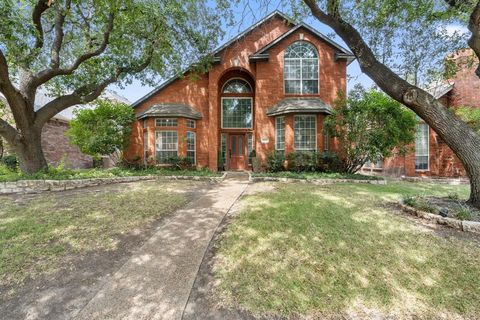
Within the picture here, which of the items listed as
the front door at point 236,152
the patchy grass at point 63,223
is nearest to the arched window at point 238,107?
Answer: the front door at point 236,152

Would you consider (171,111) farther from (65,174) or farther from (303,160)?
(303,160)

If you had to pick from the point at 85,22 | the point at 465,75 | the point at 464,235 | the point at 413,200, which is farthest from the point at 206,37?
the point at 465,75

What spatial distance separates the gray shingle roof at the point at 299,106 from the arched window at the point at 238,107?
2.15 metres

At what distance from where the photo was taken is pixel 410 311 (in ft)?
8.31

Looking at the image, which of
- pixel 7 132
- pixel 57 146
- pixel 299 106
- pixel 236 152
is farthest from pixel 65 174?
pixel 299 106

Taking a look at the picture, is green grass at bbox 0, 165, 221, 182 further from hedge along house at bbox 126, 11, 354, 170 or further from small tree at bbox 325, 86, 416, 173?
small tree at bbox 325, 86, 416, 173

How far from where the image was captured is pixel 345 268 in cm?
324

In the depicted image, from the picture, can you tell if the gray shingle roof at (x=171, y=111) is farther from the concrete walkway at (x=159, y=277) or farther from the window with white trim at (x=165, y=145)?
the concrete walkway at (x=159, y=277)

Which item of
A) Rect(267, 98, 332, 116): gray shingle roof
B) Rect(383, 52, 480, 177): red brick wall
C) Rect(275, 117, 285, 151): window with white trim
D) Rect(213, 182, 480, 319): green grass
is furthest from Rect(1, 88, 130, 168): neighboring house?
Rect(383, 52, 480, 177): red brick wall

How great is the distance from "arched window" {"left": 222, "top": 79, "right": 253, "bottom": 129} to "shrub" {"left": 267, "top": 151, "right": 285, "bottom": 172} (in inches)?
135

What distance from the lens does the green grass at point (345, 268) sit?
2604mm

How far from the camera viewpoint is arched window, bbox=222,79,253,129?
1526 cm

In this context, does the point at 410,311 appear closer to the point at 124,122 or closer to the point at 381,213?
the point at 381,213

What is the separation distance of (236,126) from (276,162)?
4388mm
